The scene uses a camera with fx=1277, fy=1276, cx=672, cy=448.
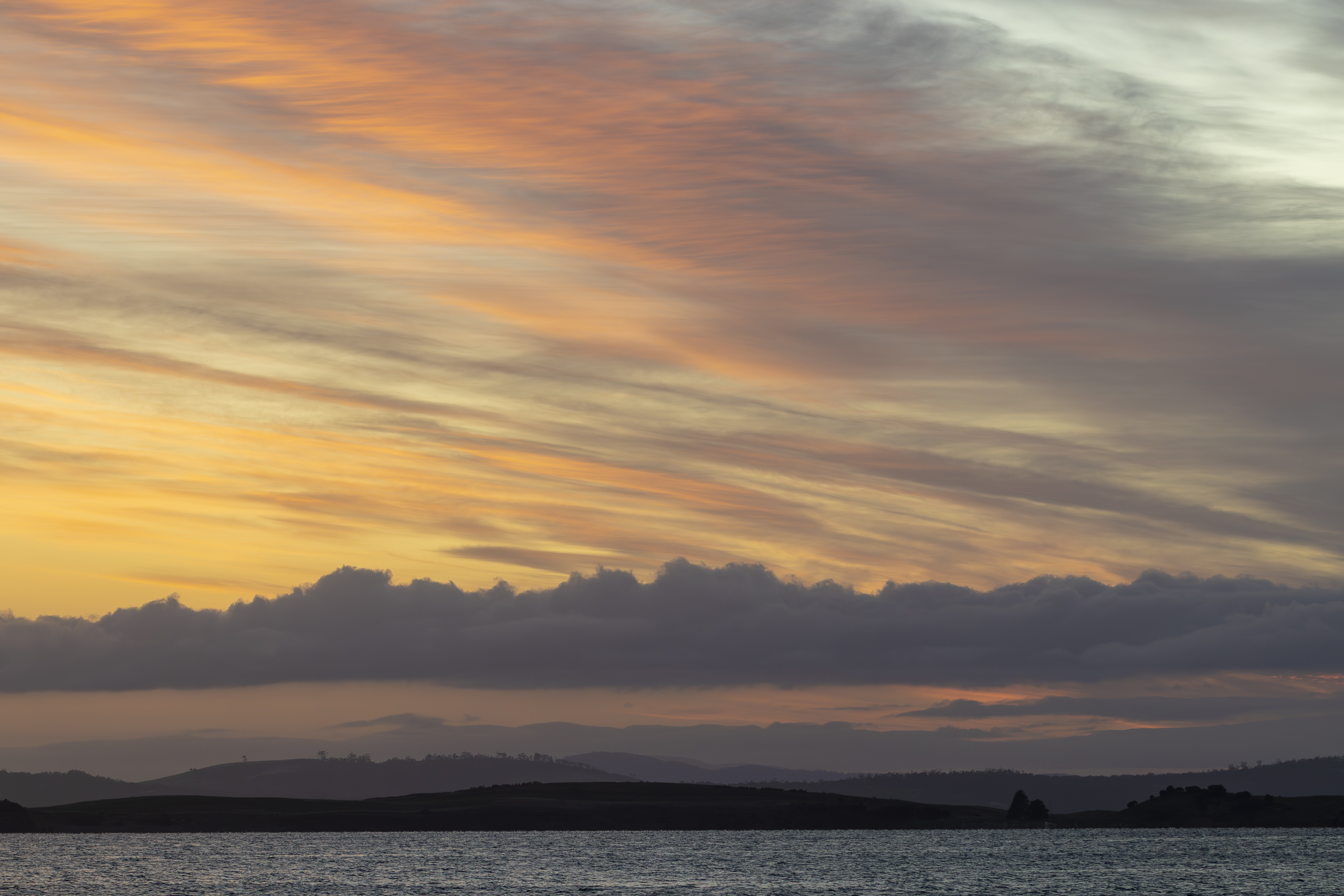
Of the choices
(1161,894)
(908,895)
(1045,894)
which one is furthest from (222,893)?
(1161,894)

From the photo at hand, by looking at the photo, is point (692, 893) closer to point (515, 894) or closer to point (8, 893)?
point (515, 894)

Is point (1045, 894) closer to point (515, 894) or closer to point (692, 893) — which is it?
point (692, 893)

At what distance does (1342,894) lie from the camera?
641 feet

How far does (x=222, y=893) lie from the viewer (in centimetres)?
19962

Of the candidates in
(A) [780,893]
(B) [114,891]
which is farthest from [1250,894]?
(B) [114,891]

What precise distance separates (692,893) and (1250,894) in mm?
86916

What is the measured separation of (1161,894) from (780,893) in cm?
5849

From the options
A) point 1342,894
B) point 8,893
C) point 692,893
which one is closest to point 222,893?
point 8,893

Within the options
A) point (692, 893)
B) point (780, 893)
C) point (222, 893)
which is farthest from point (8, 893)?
point (780, 893)

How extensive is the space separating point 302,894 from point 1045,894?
115 m

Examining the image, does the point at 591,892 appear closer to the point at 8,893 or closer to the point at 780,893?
the point at 780,893

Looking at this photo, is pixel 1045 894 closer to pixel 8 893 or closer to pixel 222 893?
pixel 222 893

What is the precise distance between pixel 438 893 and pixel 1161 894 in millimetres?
111588

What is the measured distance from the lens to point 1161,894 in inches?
7717
